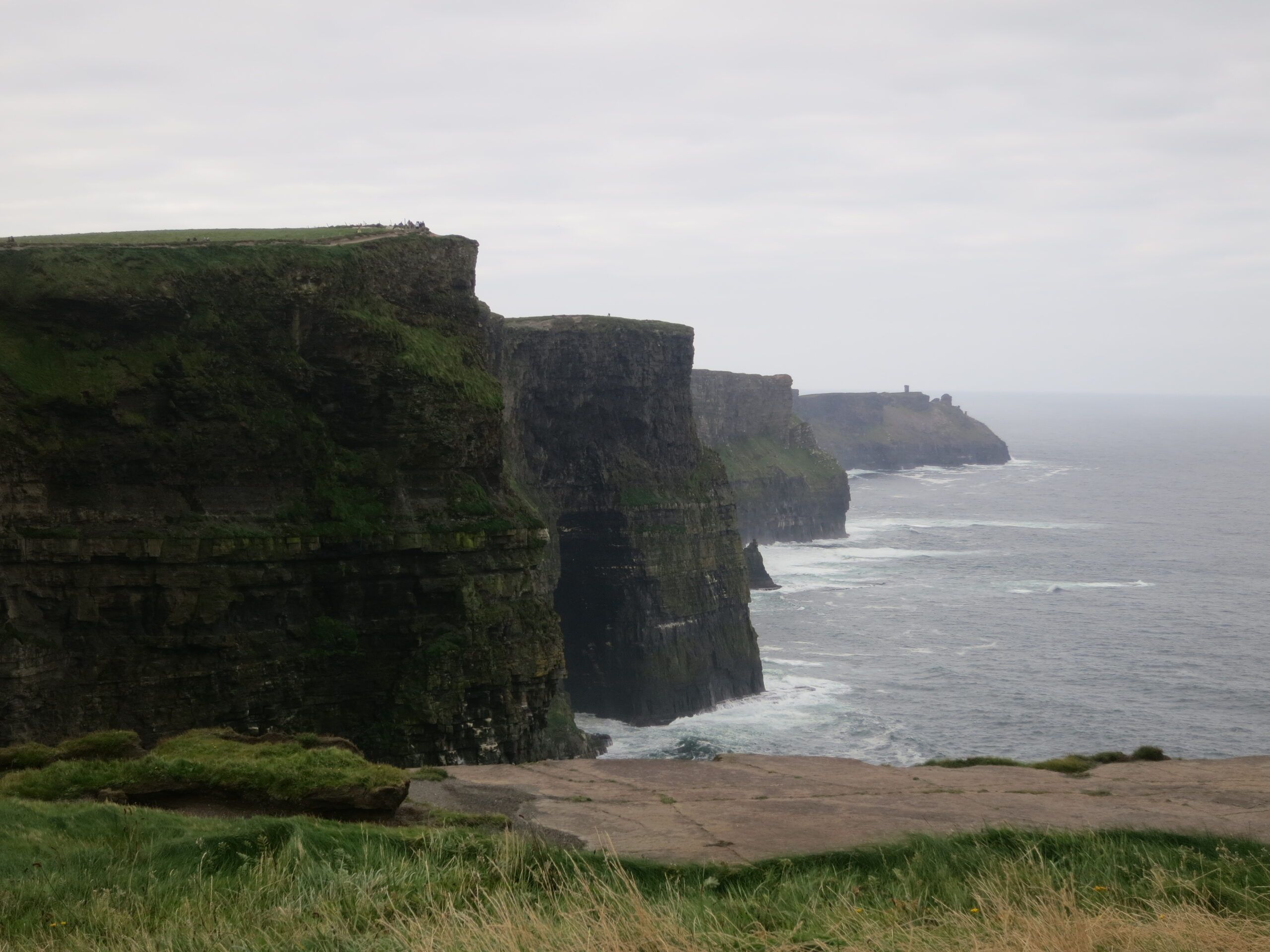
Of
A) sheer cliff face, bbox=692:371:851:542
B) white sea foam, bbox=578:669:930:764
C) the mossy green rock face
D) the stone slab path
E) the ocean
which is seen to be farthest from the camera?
sheer cliff face, bbox=692:371:851:542

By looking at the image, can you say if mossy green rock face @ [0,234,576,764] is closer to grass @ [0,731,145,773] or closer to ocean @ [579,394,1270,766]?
grass @ [0,731,145,773]

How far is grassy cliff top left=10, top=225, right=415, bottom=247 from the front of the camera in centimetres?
3266

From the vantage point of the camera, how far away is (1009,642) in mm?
72125

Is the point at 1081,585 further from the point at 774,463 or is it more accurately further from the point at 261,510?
the point at 261,510

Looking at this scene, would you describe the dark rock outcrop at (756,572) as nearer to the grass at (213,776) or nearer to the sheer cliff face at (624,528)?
the sheer cliff face at (624,528)

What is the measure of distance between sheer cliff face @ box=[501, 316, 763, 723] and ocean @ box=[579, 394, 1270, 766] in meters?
2.09

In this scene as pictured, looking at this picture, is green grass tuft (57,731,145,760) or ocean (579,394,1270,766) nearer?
green grass tuft (57,731,145,760)

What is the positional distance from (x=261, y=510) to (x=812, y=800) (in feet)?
60.9

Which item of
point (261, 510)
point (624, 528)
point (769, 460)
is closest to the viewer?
point (261, 510)

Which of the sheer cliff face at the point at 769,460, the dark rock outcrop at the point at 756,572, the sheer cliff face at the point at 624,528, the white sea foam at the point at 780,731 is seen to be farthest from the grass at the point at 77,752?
the sheer cliff face at the point at 769,460

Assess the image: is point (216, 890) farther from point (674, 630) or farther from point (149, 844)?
point (674, 630)

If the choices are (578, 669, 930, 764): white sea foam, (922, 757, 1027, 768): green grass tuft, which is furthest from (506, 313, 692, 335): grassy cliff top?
(922, 757, 1027, 768): green grass tuft

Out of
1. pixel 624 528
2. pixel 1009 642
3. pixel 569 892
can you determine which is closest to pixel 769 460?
pixel 1009 642

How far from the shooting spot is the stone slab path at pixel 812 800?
14.5 metres
